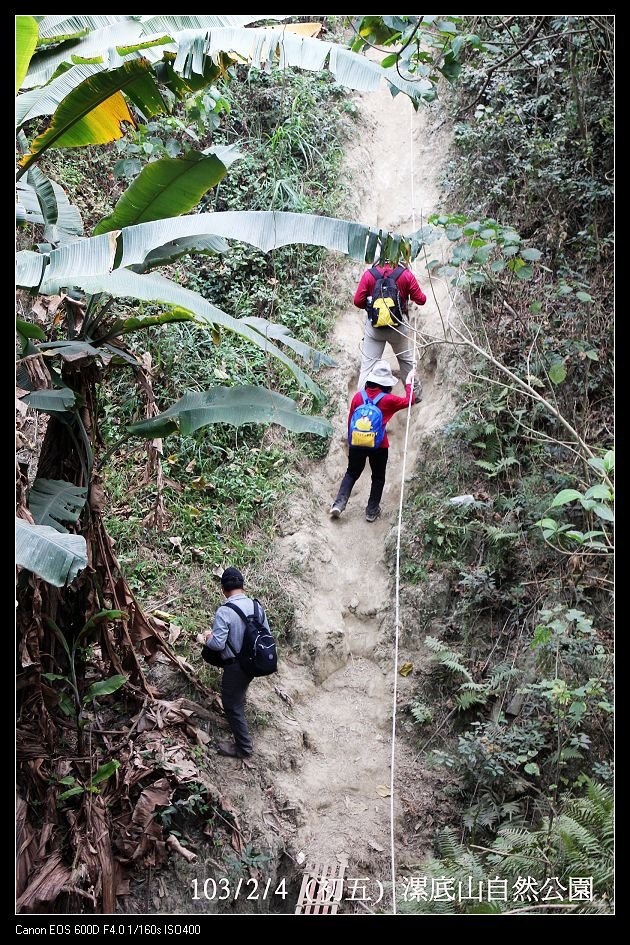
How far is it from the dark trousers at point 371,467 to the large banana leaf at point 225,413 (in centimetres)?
216

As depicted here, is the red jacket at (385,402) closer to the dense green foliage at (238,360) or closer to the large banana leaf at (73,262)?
the dense green foliage at (238,360)

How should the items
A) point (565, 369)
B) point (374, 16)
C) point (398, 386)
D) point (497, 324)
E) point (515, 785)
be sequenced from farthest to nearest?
1. point (398, 386)
2. point (497, 324)
3. point (565, 369)
4. point (515, 785)
5. point (374, 16)

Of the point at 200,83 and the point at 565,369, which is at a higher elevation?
the point at 200,83

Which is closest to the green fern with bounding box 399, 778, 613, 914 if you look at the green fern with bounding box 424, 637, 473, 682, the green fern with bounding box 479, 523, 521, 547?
the green fern with bounding box 424, 637, 473, 682

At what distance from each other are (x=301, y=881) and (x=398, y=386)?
5115mm

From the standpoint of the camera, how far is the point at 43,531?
146 inches

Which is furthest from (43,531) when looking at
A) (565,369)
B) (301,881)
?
(565,369)

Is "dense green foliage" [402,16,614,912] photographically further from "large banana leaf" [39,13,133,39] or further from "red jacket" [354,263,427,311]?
"large banana leaf" [39,13,133,39]

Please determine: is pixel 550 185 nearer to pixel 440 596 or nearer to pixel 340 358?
pixel 340 358

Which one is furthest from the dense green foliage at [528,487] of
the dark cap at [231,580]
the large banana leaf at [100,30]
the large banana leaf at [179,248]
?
the large banana leaf at [100,30]

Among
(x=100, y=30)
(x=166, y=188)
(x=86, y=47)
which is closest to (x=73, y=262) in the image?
(x=166, y=188)

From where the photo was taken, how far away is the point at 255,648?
5336 mm

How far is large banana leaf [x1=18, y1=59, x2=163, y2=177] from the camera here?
15.1 feet

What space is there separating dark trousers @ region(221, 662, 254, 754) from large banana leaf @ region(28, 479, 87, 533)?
5.63ft
